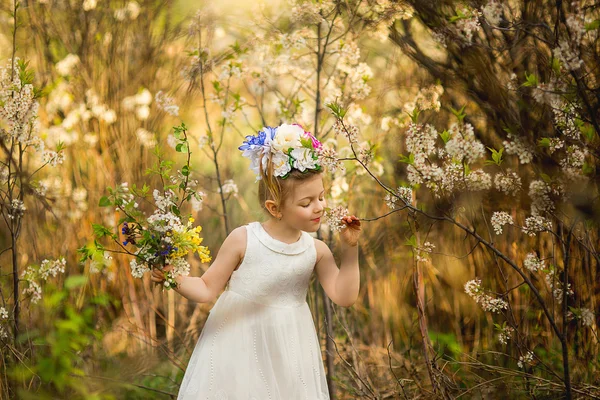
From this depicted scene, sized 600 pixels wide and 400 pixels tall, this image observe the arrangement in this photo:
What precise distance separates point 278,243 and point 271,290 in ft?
0.50

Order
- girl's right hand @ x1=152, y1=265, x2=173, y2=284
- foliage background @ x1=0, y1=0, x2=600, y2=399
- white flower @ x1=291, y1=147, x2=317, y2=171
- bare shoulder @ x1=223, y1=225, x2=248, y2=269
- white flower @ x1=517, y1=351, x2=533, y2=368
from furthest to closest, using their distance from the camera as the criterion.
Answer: foliage background @ x1=0, y1=0, x2=600, y2=399 → white flower @ x1=517, y1=351, x2=533, y2=368 → bare shoulder @ x1=223, y1=225, x2=248, y2=269 → white flower @ x1=291, y1=147, x2=317, y2=171 → girl's right hand @ x1=152, y1=265, x2=173, y2=284

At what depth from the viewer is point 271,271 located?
7.19 ft

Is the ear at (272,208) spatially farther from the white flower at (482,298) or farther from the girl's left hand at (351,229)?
the white flower at (482,298)

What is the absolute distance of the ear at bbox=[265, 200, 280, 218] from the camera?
86.2 inches

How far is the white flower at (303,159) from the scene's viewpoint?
2111 mm

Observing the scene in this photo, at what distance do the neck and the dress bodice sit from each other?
19 millimetres

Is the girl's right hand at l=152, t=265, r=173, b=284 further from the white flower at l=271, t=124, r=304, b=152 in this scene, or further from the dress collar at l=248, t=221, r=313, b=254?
the white flower at l=271, t=124, r=304, b=152

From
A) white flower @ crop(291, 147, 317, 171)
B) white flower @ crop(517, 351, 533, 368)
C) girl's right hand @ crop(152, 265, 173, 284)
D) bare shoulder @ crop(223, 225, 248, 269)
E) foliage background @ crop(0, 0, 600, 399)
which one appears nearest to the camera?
girl's right hand @ crop(152, 265, 173, 284)

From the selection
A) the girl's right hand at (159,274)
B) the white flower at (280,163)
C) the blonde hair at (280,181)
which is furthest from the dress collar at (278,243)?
the girl's right hand at (159,274)

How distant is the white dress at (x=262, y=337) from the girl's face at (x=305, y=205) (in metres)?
0.11

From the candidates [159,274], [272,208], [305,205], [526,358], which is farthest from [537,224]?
[159,274]

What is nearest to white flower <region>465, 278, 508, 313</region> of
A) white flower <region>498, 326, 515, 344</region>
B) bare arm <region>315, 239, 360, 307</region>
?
white flower <region>498, 326, 515, 344</region>

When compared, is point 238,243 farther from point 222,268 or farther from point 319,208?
point 319,208

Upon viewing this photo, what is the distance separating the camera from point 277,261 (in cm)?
220
